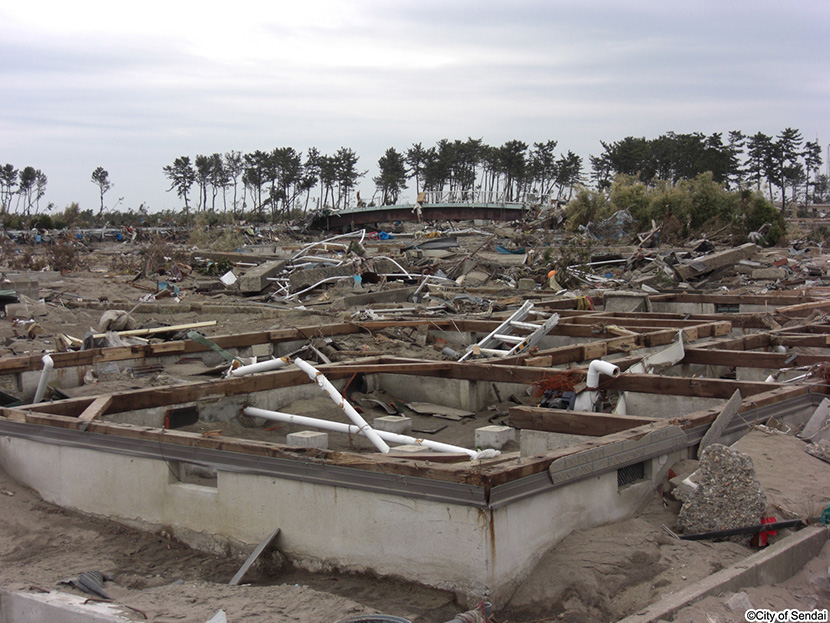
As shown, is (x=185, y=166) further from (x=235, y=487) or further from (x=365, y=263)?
(x=235, y=487)

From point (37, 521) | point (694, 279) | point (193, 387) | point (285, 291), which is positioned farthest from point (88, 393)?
point (694, 279)

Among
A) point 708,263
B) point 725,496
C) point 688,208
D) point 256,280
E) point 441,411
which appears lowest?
point 441,411

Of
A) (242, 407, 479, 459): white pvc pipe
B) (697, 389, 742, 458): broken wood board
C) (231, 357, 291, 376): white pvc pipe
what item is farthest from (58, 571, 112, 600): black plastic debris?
(697, 389, 742, 458): broken wood board

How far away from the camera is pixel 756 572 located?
369 cm

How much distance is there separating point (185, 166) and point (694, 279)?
67215 mm

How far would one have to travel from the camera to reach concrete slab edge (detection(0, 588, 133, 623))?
3.74m

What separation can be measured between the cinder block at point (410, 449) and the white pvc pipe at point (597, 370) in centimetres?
205

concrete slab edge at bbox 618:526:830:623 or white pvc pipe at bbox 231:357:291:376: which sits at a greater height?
white pvc pipe at bbox 231:357:291:376

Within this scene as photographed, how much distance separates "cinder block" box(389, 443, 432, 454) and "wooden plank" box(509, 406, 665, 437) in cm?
81

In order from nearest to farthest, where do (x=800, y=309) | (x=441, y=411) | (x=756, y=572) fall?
(x=756, y=572), (x=441, y=411), (x=800, y=309)

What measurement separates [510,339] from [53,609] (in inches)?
283

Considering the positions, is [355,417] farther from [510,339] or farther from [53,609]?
[510,339]

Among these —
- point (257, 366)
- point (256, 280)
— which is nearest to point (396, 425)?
point (257, 366)

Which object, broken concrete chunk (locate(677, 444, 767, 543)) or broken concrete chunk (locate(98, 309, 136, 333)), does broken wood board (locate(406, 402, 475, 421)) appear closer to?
broken concrete chunk (locate(677, 444, 767, 543))
